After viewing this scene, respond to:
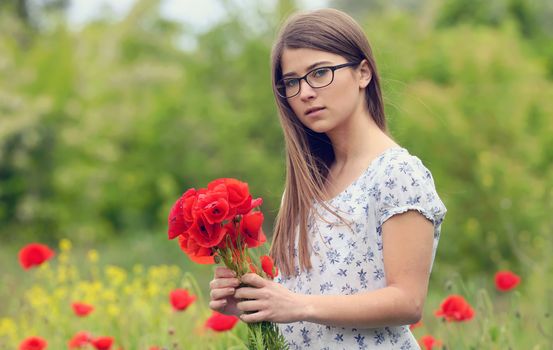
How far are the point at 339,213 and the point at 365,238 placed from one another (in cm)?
9

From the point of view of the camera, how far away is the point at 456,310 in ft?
9.82

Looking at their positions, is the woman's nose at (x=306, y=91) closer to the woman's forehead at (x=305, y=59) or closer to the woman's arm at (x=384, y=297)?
the woman's forehead at (x=305, y=59)

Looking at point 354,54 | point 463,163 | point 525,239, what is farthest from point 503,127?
point 354,54

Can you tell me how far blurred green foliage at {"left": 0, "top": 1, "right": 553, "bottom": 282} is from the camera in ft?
25.7

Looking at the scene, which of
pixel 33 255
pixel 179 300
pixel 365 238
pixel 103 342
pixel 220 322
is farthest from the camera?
pixel 33 255

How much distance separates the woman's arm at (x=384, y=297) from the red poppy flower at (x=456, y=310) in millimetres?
981

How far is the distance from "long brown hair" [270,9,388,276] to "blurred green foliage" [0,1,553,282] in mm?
4416

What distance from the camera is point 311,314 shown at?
1950mm

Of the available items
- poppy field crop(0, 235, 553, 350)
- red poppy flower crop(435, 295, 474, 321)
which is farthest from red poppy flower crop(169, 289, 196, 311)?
red poppy flower crop(435, 295, 474, 321)

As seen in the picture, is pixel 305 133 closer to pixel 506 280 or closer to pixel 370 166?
pixel 370 166

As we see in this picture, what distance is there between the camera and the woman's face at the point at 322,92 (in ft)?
7.21

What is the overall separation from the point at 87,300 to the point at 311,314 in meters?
3.01

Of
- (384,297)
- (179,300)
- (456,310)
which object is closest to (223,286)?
(384,297)

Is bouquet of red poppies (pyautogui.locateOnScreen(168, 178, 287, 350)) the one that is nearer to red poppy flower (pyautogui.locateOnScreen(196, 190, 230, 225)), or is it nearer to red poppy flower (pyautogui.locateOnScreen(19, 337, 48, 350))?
red poppy flower (pyautogui.locateOnScreen(196, 190, 230, 225))
